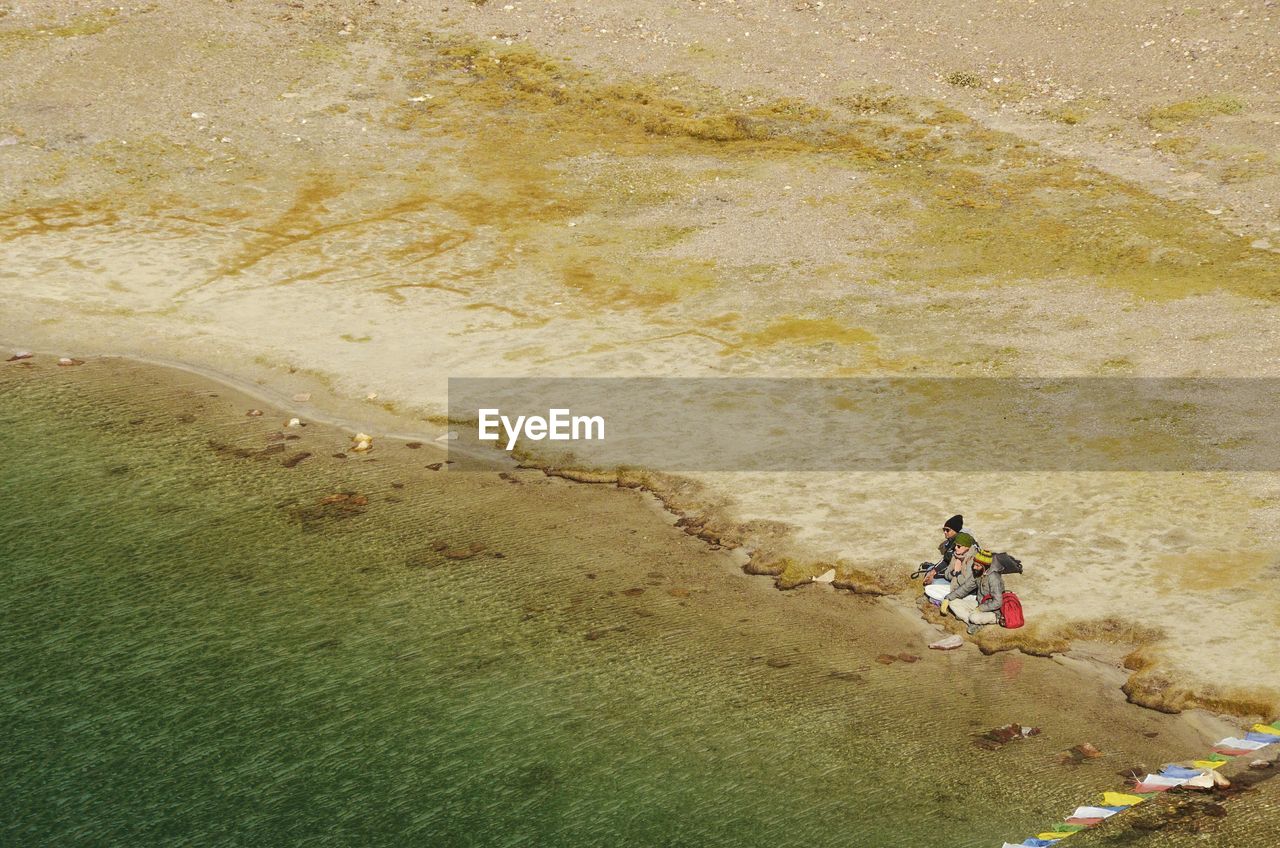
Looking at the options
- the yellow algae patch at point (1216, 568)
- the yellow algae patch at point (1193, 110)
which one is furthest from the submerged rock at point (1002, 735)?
the yellow algae patch at point (1193, 110)

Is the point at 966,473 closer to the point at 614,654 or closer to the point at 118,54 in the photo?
the point at 614,654

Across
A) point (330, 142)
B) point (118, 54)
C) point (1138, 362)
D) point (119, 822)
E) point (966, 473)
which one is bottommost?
point (119, 822)

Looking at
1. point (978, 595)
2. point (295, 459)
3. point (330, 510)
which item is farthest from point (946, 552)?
point (295, 459)

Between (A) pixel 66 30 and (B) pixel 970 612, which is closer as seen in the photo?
(B) pixel 970 612

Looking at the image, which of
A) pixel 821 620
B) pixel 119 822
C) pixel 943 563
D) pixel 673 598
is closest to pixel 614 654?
pixel 673 598

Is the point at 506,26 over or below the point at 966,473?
over

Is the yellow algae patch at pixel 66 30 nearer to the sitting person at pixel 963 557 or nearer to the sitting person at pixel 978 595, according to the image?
the sitting person at pixel 963 557

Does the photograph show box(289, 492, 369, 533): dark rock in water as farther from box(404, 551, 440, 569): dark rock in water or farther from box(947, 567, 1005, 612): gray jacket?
box(947, 567, 1005, 612): gray jacket

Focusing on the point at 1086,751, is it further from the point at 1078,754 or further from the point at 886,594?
the point at 886,594
